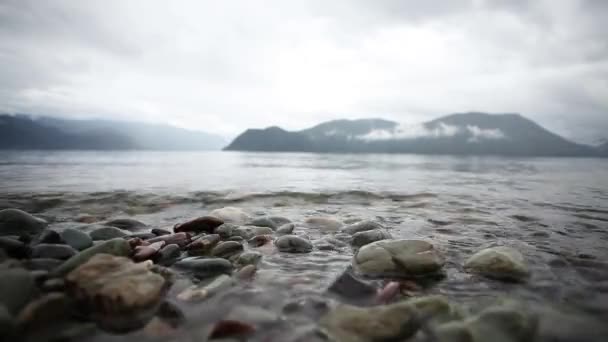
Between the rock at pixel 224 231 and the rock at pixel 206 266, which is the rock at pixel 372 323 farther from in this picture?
the rock at pixel 224 231

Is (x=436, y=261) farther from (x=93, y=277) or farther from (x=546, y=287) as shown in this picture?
(x=93, y=277)

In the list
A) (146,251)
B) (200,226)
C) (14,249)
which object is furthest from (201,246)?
(14,249)

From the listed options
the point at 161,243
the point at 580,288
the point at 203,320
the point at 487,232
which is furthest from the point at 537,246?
the point at 161,243

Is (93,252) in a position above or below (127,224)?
above

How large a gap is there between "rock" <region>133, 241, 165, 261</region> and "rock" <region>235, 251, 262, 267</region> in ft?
3.95

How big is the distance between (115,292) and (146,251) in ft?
4.46

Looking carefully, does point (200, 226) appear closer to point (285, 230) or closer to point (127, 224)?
point (285, 230)

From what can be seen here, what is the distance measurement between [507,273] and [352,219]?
164 inches

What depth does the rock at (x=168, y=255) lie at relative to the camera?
4254 millimetres

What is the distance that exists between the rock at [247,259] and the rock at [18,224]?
432cm

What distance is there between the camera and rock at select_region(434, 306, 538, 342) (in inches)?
95.4

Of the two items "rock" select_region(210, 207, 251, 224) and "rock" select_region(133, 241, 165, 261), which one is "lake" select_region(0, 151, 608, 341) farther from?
"rock" select_region(133, 241, 165, 261)

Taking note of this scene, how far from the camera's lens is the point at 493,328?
2492 mm

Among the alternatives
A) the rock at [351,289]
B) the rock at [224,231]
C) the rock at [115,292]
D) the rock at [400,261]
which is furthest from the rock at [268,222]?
the rock at [115,292]
